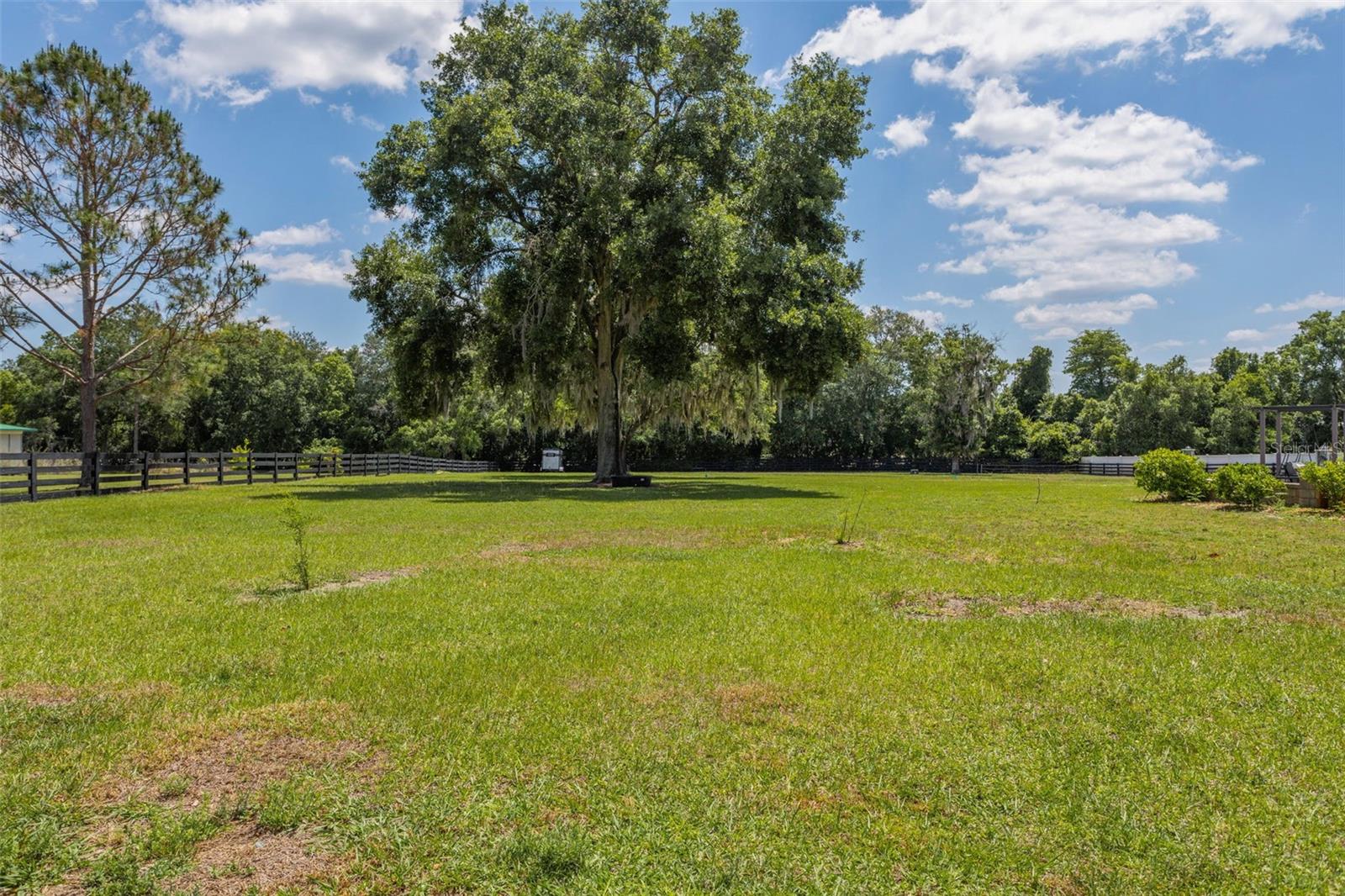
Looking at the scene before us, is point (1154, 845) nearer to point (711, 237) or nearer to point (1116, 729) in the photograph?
point (1116, 729)

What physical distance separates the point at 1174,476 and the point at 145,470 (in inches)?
1142

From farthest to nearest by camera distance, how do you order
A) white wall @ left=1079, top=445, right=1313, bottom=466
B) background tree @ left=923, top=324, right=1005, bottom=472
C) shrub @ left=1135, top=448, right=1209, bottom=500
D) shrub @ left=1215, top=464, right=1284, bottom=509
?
background tree @ left=923, top=324, right=1005, bottom=472 < white wall @ left=1079, top=445, right=1313, bottom=466 < shrub @ left=1135, top=448, right=1209, bottom=500 < shrub @ left=1215, top=464, right=1284, bottom=509

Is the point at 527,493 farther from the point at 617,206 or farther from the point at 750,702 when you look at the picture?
the point at 750,702

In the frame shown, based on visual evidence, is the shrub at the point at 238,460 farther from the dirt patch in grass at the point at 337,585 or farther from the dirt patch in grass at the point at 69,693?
the dirt patch in grass at the point at 69,693

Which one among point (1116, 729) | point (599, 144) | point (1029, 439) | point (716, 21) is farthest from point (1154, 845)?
point (1029, 439)

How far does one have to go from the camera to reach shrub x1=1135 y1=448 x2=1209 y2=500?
19547mm

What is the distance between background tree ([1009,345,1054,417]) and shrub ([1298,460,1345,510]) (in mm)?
57684

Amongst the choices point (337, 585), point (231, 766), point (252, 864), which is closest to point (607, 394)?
point (337, 585)

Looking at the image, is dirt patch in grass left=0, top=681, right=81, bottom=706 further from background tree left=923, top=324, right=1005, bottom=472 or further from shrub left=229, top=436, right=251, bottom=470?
background tree left=923, top=324, right=1005, bottom=472

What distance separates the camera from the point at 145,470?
23.5 m

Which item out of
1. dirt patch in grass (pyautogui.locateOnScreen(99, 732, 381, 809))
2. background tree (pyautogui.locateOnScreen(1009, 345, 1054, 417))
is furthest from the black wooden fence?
dirt patch in grass (pyautogui.locateOnScreen(99, 732, 381, 809))

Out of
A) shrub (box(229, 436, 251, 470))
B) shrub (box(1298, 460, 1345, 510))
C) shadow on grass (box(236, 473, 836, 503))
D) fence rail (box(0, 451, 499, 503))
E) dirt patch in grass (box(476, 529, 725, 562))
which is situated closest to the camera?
dirt patch in grass (box(476, 529, 725, 562))

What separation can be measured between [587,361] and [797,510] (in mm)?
12913

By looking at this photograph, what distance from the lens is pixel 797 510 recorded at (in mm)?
16703
